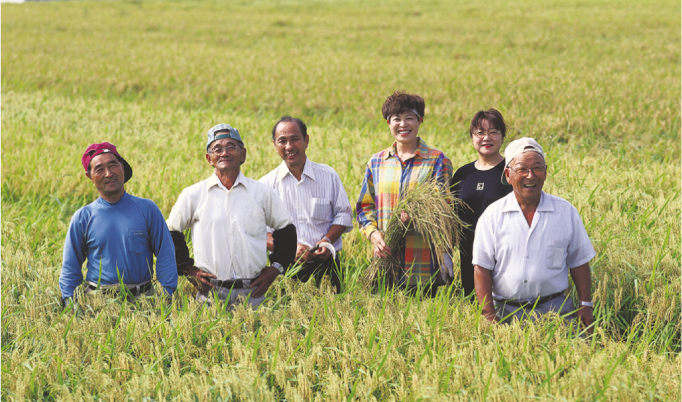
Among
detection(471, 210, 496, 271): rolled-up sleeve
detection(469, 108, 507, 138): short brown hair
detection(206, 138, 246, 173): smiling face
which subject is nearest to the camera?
detection(471, 210, 496, 271): rolled-up sleeve

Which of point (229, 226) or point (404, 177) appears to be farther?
point (404, 177)

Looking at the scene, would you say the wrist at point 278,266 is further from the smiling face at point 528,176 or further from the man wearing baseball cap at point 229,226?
the smiling face at point 528,176

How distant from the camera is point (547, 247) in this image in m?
2.82

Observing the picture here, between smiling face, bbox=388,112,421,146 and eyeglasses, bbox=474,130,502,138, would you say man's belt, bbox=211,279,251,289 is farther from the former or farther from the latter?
eyeglasses, bbox=474,130,502,138

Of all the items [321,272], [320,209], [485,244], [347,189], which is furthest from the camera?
[347,189]

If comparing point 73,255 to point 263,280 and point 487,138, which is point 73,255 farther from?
point 487,138

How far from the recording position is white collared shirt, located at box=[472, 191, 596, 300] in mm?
2826

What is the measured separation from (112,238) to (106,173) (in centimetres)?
38

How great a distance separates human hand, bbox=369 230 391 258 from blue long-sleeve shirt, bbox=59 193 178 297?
4.13ft

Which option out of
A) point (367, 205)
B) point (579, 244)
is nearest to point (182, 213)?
point (367, 205)

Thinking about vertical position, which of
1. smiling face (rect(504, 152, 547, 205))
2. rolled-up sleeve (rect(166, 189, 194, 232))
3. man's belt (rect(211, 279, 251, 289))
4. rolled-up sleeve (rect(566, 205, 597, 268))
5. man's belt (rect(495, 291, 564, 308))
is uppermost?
smiling face (rect(504, 152, 547, 205))

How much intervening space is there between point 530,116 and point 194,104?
6.84 meters

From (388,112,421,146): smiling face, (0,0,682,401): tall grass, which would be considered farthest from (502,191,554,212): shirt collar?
(388,112,421,146): smiling face

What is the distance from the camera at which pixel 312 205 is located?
3.51 metres
